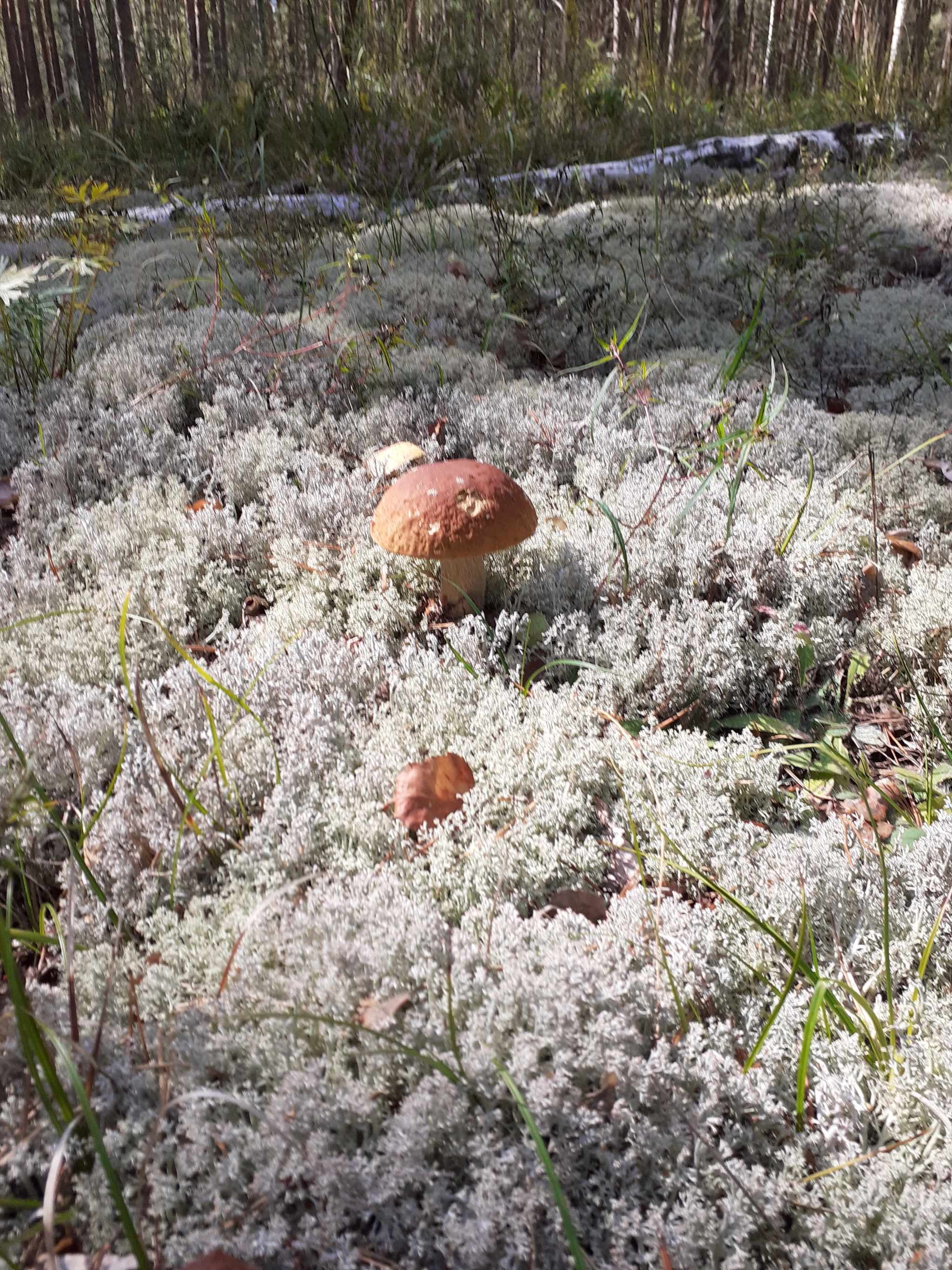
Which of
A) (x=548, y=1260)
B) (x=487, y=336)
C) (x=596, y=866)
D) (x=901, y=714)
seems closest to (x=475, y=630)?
(x=596, y=866)

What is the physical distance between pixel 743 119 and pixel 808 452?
326 inches

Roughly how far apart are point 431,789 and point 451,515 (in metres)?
0.81

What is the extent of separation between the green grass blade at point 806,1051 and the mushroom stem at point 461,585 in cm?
151

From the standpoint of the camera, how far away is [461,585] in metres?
2.56

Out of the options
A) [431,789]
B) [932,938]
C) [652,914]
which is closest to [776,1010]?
[652,914]

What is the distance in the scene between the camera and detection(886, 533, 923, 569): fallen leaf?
2824mm

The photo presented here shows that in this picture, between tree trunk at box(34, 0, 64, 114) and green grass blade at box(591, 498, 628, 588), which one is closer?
green grass blade at box(591, 498, 628, 588)

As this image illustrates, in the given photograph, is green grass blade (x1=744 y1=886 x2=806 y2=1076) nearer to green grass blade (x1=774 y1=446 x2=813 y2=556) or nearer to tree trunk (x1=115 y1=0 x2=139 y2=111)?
green grass blade (x1=774 y1=446 x2=813 y2=556)

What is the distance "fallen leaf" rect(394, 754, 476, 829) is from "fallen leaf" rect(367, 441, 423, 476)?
1.47m

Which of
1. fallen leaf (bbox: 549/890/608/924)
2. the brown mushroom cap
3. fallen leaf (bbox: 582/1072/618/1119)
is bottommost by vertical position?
fallen leaf (bbox: 549/890/608/924)

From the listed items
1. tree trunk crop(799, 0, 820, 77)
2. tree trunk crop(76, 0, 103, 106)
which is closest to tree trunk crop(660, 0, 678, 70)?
tree trunk crop(799, 0, 820, 77)

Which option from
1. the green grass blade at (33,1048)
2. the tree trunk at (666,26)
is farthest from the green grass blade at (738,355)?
the tree trunk at (666,26)

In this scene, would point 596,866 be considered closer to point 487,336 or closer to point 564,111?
point 487,336

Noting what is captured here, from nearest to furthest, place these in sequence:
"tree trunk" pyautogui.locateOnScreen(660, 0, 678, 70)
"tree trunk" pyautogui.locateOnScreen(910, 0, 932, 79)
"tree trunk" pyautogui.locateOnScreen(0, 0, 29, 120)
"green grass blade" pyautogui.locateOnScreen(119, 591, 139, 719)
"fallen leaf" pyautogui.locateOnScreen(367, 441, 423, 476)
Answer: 1. "green grass blade" pyautogui.locateOnScreen(119, 591, 139, 719)
2. "fallen leaf" pyautogui.locateOnScreen(367, 441, 423, 476)
3. "tree trunk" pyautogui.locateOnScreen(910, 0, 932, 79)
4. "tree trunk" pyautogui.locateOnScreen(660, 0, 678, 70)
5. "tree trunk" pyautogui.locateOnScreen(0, 0, 29, 120)
